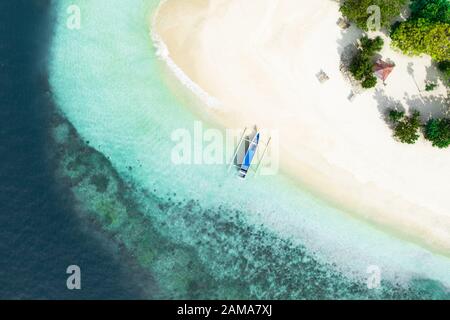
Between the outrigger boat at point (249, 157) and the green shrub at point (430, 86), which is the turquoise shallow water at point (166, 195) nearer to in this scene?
the outrigger boat at point (249, 157)

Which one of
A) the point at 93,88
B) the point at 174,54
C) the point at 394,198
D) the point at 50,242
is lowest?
the point at 50,242

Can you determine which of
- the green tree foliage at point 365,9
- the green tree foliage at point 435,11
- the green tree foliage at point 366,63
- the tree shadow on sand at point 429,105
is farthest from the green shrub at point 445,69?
the green tree foliage at point 365,9

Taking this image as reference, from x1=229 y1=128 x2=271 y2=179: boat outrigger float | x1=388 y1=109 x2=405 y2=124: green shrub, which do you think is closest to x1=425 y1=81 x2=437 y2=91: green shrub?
x1=388 y1=109 x2=405 y2=124: green shrub

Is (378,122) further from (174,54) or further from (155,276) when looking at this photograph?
(155,276)

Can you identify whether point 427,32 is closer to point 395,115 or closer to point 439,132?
point 395,115

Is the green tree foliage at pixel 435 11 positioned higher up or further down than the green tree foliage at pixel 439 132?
higher up

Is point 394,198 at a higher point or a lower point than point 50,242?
higher
